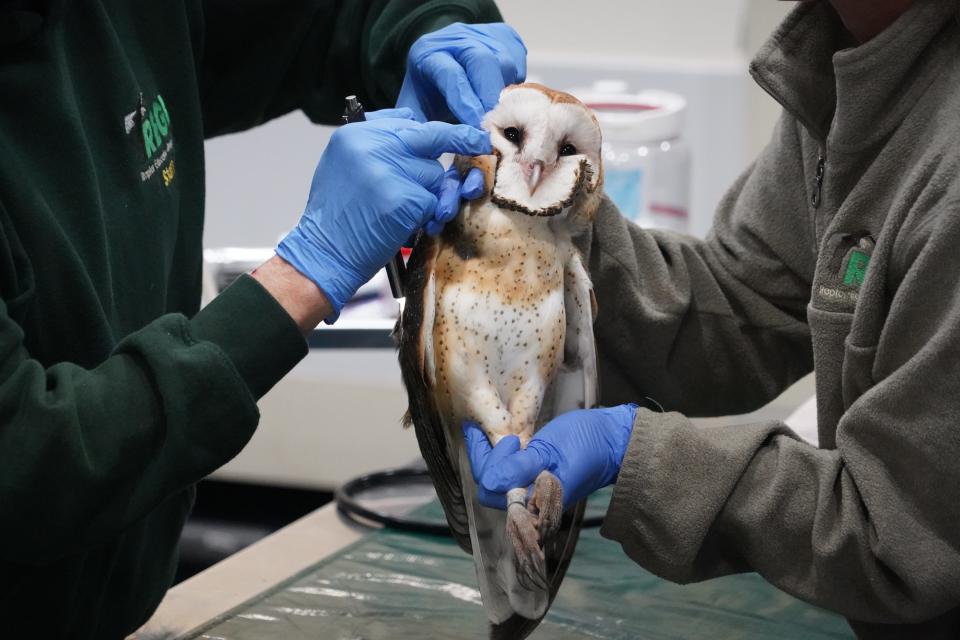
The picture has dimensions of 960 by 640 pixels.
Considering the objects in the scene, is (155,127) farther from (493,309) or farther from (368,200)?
(493,309)

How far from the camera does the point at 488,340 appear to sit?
1136 mm

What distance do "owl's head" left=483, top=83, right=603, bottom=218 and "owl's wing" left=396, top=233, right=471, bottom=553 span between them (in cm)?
11

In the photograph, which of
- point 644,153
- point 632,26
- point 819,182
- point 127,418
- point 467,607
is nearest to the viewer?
point 127,418

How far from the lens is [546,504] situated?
1035 mm

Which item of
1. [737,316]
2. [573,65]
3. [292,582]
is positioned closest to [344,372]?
[573,65]

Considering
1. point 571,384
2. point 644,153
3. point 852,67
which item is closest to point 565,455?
point 571,384

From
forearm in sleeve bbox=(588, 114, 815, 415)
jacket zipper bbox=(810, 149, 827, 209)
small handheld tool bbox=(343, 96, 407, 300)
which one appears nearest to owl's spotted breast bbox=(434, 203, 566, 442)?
small handheld tool bbox=(343, 96, 407, 300)

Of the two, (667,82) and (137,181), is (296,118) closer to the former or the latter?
(667,82)

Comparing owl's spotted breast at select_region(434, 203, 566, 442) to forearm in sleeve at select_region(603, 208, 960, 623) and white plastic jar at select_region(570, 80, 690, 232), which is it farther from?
white plastic jar at select_region(570, 80, 690, 232)

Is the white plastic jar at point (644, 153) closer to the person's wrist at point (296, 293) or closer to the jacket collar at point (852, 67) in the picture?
the jacket collar at point (852, 67)

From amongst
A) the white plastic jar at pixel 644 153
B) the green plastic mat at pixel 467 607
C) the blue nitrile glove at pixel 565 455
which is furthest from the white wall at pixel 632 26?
the blue nitrile glove at pixel 565 455

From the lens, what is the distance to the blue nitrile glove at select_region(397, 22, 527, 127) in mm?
1200

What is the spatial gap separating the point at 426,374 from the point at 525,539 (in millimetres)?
223

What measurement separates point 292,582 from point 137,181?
60cm
